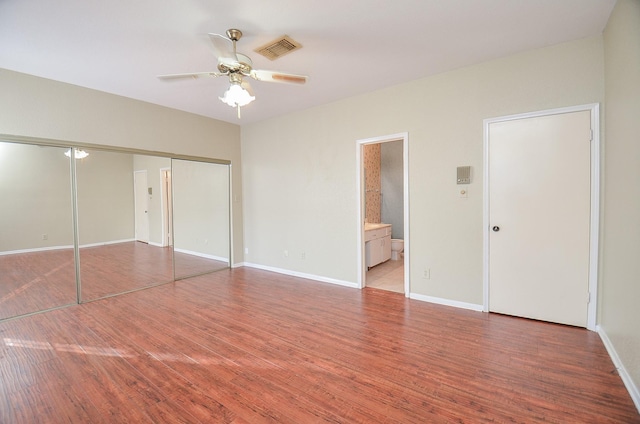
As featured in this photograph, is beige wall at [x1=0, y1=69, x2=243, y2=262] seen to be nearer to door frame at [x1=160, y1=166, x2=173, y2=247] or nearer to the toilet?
door frame at [x1=160, y1=166, x2=173, y2=247]

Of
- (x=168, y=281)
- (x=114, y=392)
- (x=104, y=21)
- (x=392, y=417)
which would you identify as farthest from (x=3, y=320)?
(x=392, y=417)

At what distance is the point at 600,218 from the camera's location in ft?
8.37

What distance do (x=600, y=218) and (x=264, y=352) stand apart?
131 inches

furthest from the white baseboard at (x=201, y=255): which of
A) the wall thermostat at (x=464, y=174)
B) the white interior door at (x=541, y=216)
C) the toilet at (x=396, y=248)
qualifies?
the white interior door at (x=541, y=216)

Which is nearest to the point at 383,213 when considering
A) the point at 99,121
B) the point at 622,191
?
the point at 622,191

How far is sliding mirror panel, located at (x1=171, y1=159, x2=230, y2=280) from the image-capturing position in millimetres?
4672

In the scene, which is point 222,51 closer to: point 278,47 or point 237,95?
point 237,95

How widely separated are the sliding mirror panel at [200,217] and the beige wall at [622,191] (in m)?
5.27

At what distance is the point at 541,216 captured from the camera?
9.26 ft

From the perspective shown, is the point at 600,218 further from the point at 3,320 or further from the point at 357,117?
the point at 3,320

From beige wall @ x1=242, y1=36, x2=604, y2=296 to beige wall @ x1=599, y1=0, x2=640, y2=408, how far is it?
444 mm

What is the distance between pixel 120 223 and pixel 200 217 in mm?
1200

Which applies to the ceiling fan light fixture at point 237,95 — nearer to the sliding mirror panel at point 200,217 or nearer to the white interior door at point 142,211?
the sliding mirror panel at point 200,217

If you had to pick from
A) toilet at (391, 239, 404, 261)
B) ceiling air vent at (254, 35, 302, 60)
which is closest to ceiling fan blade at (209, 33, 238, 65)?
ceiling air vent at (254, 35, 302, 60)
